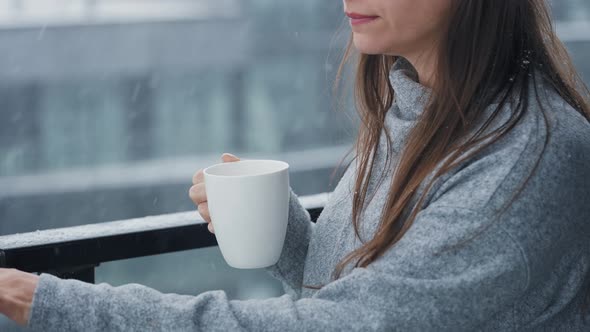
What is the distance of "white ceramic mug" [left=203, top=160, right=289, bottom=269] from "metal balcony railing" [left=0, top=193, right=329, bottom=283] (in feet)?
0.59

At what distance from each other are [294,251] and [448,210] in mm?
336

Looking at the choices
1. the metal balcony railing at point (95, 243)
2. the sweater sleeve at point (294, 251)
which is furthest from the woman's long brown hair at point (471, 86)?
the metal balcony railing at point (95, 243)

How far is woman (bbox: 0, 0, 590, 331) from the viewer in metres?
0.49

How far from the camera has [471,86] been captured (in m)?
0.61

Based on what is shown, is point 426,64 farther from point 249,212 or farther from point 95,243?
point 95,243

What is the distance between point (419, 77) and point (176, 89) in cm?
636

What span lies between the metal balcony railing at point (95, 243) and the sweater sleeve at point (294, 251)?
0.31 ft

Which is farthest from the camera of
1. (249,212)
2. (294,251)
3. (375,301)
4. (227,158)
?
(294,251)

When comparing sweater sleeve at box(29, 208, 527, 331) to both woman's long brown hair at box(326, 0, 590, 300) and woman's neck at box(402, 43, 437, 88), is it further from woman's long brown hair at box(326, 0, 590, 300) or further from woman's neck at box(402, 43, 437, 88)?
woman's neck at box(402, 43, 437, 88)

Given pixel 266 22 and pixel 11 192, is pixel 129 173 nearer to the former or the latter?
pixel 11 192

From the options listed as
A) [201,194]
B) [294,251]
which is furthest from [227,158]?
[294,251]

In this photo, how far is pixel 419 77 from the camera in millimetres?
714

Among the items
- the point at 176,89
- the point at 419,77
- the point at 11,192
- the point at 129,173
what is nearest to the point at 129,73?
the point at 176,89

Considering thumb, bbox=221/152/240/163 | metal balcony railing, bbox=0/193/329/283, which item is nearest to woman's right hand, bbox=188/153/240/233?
thumb, bbox=221/152/240/163
